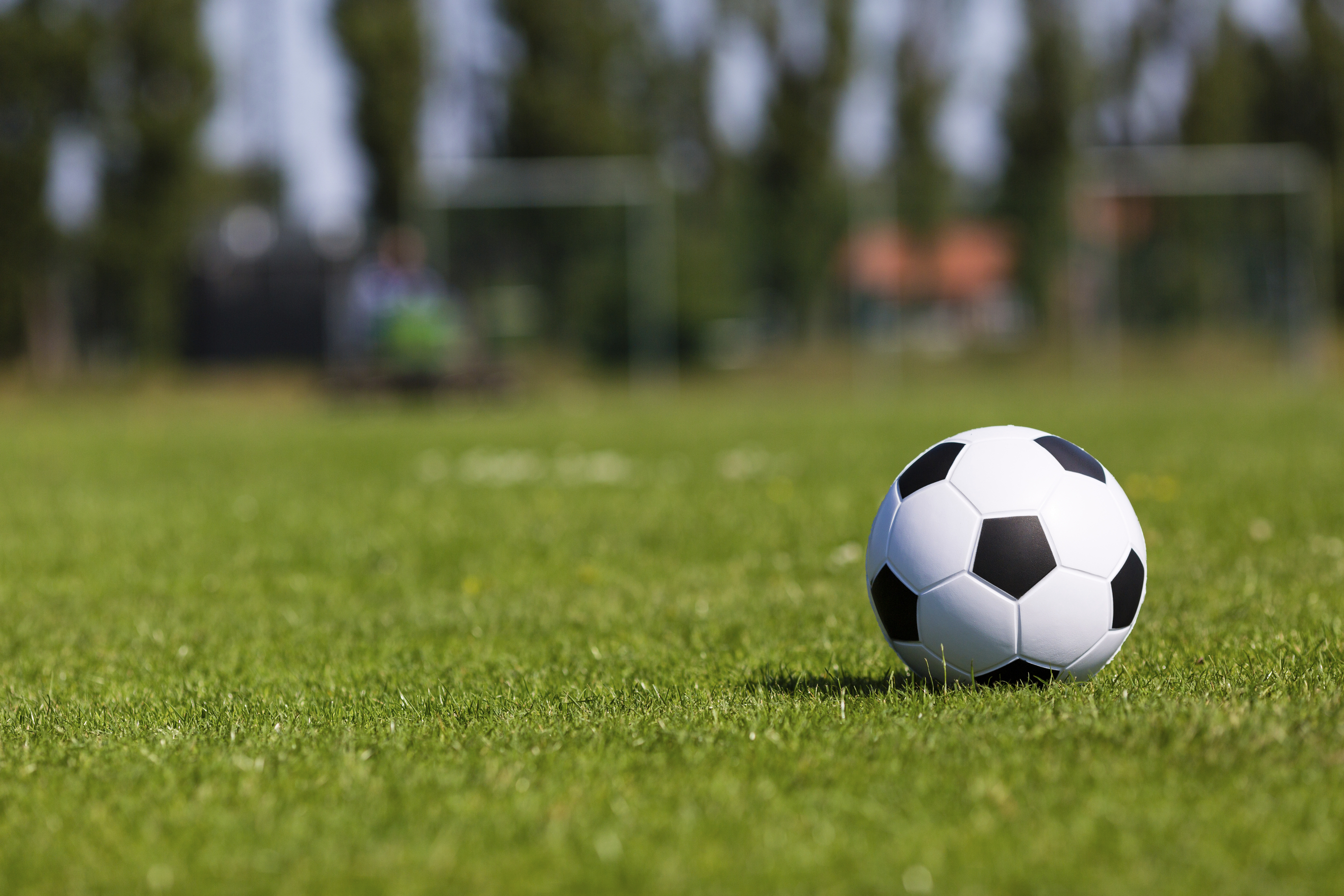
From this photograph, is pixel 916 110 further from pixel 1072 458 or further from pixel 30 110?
pixel 1072 458

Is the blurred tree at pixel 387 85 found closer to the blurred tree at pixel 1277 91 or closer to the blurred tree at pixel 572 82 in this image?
the blurred tree at pixel 572 82

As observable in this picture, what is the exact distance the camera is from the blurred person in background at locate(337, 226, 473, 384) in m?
21.0

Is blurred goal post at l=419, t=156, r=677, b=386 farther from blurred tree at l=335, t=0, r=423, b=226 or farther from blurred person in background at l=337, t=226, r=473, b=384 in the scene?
blurred tree at l=335, t=0, r=423, b=226

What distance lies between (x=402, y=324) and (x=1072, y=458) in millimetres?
17970

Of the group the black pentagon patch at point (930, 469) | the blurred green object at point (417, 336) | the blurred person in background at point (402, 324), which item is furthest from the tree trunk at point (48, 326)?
the black pentagon patch at point (930, 469)

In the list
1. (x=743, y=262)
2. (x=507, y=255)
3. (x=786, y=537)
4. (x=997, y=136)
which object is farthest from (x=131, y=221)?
(x=786, y=537)

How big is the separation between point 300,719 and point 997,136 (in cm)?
2924

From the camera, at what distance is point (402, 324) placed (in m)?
21.0

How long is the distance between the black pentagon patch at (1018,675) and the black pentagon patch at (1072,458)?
1.79ft

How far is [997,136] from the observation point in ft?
101

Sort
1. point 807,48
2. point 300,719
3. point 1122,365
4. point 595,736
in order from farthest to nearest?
point 807,48
point 1122,365
point 300,719
point 595,736

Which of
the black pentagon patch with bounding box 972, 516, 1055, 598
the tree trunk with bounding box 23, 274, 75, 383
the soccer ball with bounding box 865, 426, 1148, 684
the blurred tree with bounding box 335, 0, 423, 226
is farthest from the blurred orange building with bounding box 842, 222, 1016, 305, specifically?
the black pentagon patch with bounding box 972, 516, 1055, 598

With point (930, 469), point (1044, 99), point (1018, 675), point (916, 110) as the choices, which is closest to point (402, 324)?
point (916, 110)

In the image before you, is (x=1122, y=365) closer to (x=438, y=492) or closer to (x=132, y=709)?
Result: (x=438, y=492)
